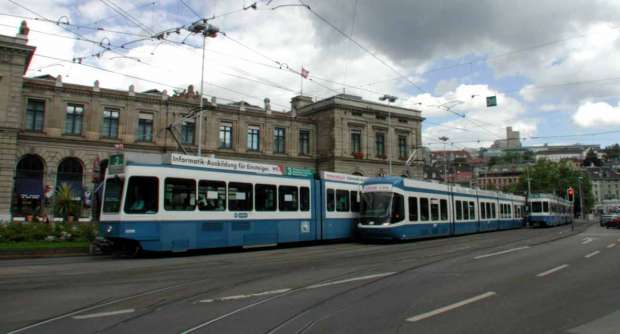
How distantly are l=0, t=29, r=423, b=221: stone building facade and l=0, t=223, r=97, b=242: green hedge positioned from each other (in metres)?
9.73

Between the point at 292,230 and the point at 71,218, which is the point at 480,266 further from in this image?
the point at 71,218

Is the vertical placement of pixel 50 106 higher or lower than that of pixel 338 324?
higher

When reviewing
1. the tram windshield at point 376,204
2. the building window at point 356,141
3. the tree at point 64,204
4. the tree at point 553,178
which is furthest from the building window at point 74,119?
the tree at point 553,178

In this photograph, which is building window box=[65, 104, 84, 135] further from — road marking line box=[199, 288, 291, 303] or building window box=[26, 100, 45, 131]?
road marking line box=[199, 288, 291, 303]

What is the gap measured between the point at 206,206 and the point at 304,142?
39.9 metres

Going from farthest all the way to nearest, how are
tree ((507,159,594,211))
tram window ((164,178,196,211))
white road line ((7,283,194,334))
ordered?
tree ((507,159,594,211)) < tram window ((164,178,196,211)) < white road line ((7,283,194,334))

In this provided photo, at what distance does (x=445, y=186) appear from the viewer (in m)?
27.0

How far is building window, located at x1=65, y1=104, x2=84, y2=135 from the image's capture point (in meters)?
41.2

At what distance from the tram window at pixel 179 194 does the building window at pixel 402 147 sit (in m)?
46.9

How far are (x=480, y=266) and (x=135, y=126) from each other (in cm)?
3864

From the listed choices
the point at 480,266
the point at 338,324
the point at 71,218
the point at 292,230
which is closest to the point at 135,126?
the point at 71,218

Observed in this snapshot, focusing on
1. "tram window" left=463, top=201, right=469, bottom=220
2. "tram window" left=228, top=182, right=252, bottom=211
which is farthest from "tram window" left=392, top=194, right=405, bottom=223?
"tram window" left=463, top=201, right=469, bottom=220

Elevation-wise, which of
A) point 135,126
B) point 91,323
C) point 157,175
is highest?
point 135,126

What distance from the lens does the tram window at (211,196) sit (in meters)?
16.4
